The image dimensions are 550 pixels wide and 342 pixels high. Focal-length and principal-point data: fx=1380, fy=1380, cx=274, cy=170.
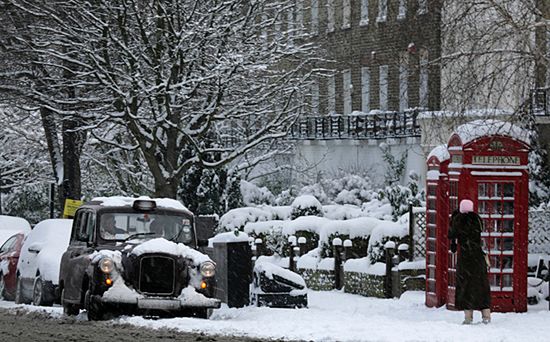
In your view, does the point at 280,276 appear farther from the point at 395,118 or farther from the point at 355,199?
the point at 395,118

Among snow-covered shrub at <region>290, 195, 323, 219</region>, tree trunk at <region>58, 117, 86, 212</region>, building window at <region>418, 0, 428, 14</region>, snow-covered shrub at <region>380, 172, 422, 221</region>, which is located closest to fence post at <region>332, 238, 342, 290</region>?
snow-covered shrub at <region>380, 172, 422, 221</region>

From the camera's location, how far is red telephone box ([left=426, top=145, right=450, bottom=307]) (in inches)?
859

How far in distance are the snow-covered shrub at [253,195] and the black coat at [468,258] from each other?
72.5ft

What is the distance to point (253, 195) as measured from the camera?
138 feet

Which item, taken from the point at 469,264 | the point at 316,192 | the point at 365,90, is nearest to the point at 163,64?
the point at 469,264

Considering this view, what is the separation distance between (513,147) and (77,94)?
12386 millimetres

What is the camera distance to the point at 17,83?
3050cm

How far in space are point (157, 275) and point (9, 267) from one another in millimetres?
8631

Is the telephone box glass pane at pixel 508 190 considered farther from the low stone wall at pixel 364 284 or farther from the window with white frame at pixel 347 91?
the window with white frame at pixel 347 91

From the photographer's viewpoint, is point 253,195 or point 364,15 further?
point 364,15

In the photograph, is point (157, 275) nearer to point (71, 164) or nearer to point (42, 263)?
point (42, 263)

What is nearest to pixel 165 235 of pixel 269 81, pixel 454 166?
pixel 454 166

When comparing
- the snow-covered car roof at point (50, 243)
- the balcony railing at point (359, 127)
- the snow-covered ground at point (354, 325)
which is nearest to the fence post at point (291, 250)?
the snow-covered car roof at point (50, 243)

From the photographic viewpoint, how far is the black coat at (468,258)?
18969 mm
